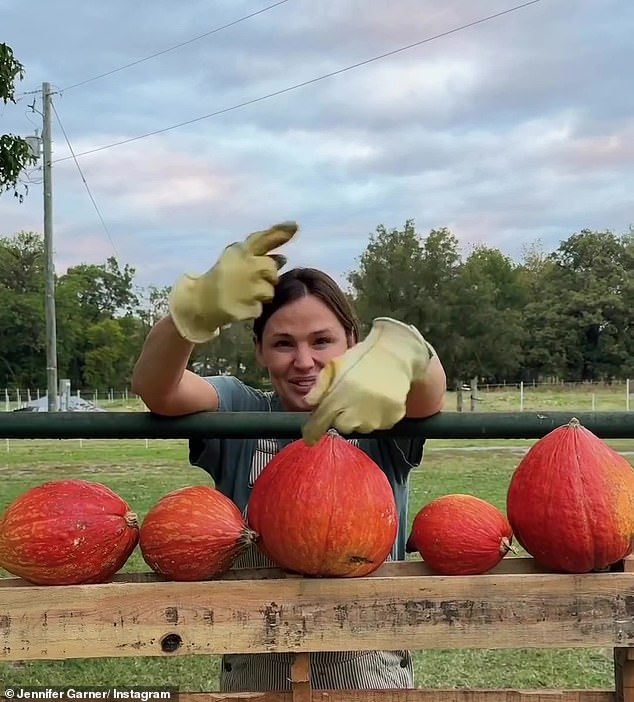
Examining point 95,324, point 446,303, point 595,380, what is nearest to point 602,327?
point 595,380

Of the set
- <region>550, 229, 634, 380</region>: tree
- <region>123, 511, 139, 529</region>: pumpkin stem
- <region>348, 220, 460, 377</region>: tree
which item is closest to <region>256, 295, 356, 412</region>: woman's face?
<region>123, 511, 139, 529</region>: pumpkin stem

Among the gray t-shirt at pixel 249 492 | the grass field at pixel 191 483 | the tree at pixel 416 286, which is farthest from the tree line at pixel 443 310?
the gray t-shirt at pixel 249 492

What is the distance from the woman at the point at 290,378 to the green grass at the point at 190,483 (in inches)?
95.8

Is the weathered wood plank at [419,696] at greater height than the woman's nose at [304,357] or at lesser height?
lesser

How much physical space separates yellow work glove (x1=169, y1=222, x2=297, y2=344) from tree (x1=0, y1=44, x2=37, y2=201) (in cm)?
793

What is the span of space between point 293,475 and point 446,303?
32.9 m

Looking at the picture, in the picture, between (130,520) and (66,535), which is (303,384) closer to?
(130,520)

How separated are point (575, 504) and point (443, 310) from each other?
32.6m

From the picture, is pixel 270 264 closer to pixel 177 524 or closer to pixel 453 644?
pixel 177 524

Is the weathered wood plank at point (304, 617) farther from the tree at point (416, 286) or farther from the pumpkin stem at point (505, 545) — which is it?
the tree at point (416, 286)

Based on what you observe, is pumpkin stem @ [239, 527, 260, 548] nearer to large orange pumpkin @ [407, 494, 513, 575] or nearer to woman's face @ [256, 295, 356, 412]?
large orange pumpkin @ [407, 494, 513, 575]

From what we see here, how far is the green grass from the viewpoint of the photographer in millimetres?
4051

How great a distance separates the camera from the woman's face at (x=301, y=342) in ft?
5.96

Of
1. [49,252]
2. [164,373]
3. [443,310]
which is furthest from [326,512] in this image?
[443,310]
